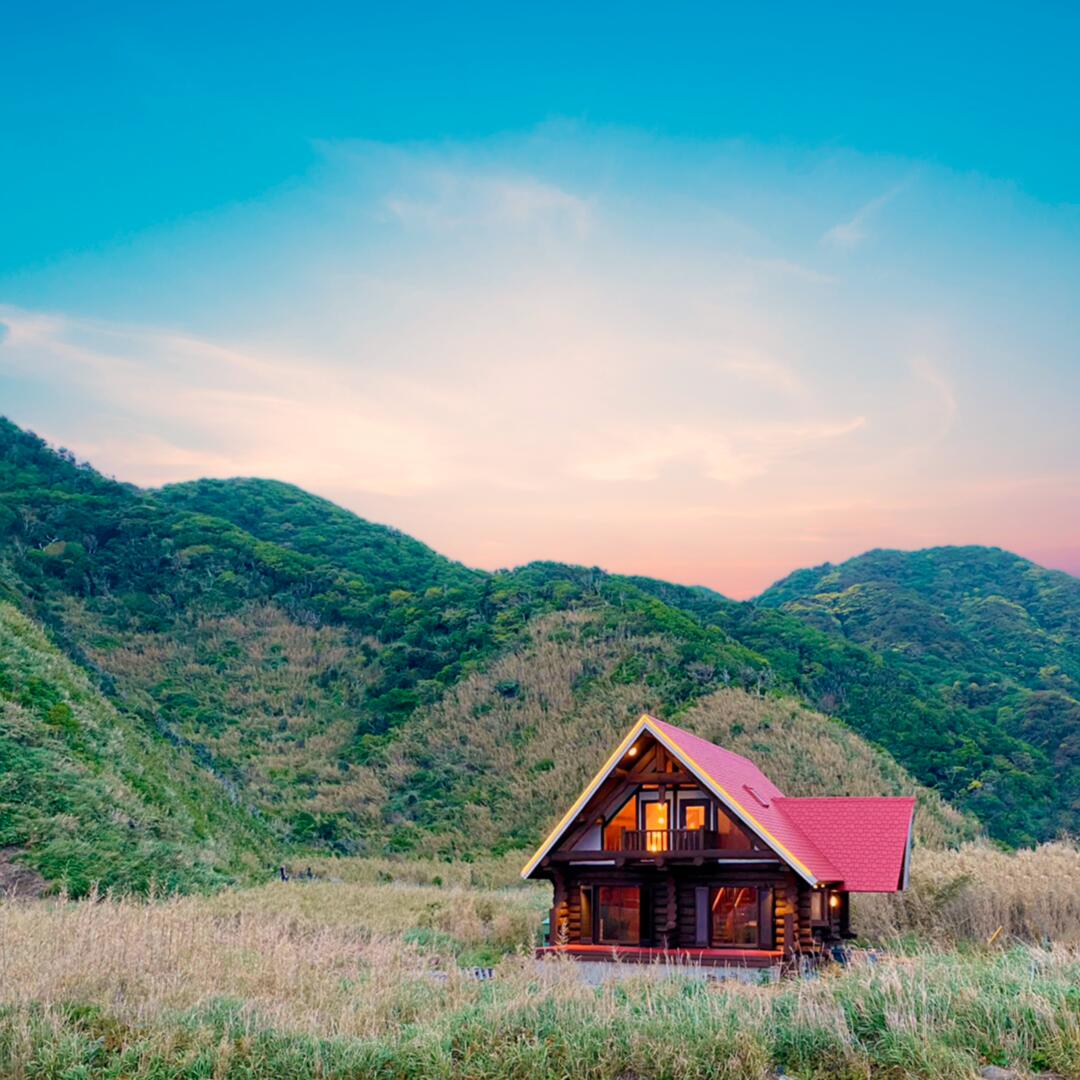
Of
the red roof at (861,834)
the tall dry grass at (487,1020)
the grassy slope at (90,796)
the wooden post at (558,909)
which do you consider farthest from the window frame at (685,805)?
the grassy slope at (90,796)

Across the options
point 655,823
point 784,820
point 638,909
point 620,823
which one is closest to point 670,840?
point 655,823

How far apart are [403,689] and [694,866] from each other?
4259 cm

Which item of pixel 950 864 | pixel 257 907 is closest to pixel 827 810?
pixel 950 864

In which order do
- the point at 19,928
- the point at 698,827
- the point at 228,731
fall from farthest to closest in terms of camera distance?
the point at 228,731
the point at 698,827
the point at 19,928

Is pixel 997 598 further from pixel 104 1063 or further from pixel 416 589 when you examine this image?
pixel 104 1063

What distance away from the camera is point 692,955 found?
21.8 metres

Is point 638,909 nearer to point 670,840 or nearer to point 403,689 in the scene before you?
point 670,840

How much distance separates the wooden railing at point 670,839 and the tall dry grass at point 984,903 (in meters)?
4.15

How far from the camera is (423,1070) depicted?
10953mm

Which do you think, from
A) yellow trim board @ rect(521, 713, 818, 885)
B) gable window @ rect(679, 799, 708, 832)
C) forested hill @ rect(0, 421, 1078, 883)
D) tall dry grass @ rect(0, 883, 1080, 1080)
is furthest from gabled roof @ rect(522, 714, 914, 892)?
forested hill @ rect(0, 421, 1078, 883)

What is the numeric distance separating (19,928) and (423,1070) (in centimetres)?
757

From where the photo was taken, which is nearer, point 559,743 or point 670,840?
point 670,840

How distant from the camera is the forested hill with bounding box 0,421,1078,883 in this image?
48.0 m

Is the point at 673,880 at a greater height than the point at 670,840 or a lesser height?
lesser
